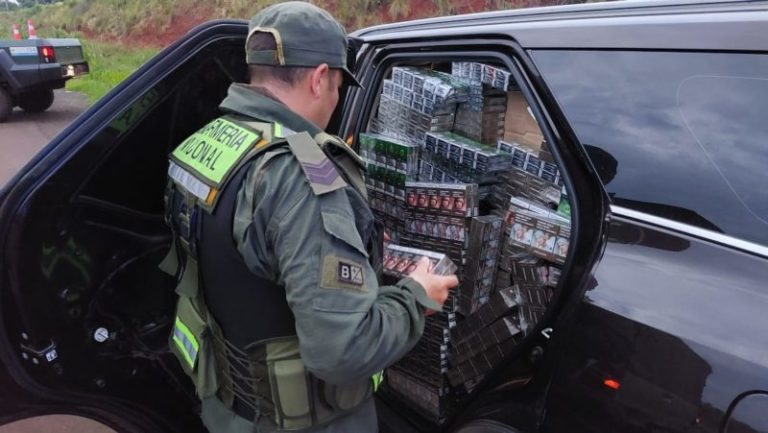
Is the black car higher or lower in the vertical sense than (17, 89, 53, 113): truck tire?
higher

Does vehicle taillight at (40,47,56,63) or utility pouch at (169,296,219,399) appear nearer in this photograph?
utility pouch at (169,296,219,399)

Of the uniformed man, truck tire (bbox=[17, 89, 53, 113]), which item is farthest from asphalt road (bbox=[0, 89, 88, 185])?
the uniformed man

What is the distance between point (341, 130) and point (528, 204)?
846 mm

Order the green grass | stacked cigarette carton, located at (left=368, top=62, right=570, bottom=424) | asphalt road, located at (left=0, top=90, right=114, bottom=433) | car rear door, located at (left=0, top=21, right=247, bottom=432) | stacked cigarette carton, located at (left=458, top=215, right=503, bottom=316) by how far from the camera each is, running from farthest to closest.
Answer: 1. the green grass
2. asphalt road, located at (left=0, top=90, right=114, bottom=433)
3. stacked cigarette carton, located at (left=458, top=215, right=503, bottom=316)
4. stacked cigarette carton, located at (left=368, top=62, right=570, bottom=424)
5. car rear door, located at (left=0, top=21, right=247, bottom=432)

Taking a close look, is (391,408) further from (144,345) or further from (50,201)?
(50,201)

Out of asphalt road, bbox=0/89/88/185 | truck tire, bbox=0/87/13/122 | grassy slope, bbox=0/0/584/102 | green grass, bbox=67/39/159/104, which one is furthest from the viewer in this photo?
grassy slope, bbox=0/0/584/102

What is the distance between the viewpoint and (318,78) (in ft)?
4.37

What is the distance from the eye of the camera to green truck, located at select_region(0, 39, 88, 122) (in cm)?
895

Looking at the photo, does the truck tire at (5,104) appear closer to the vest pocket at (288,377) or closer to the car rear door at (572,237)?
the car rear door at (572,237)

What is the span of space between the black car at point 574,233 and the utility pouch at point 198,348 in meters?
0.30

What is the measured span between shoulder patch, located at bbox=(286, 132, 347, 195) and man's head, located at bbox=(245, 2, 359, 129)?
0.55ft

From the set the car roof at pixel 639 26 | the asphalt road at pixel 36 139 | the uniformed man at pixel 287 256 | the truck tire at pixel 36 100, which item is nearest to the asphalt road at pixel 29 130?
the asphalt road at pixel 36 139

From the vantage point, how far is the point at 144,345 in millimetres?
1830

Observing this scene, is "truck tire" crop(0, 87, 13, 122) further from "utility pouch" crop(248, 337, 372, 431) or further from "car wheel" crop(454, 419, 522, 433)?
"car wheel" crop(454, 419, 522, 433)
